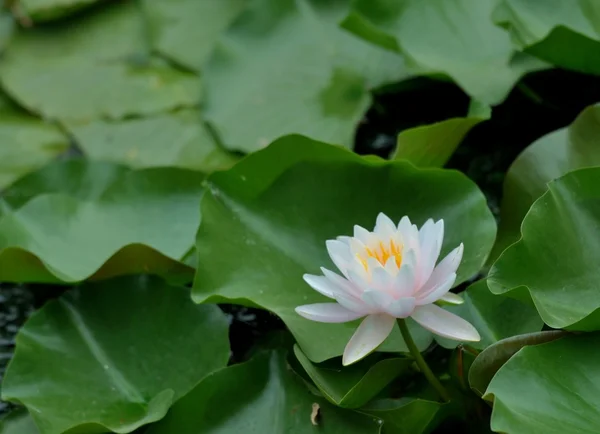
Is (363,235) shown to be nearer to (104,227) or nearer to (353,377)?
(353,377)

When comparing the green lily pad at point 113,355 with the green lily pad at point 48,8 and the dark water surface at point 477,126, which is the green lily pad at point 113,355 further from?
the green lily pad at point 48,8

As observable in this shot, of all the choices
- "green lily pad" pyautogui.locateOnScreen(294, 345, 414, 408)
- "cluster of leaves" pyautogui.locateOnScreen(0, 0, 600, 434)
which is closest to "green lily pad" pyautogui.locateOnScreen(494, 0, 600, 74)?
"cluster of leaves" pyautogui.locateOnScreen(0, 0, 600, 434)

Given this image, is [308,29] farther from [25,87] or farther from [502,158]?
[25,87]

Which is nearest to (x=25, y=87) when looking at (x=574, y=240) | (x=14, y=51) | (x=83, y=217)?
(x=14, y=51)

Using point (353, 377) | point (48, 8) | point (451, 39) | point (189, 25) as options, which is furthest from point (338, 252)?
point (48, 8)

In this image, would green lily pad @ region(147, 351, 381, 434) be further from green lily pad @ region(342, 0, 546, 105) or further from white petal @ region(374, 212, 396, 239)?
green lily pad @ region(342, 0, 546, 105)
